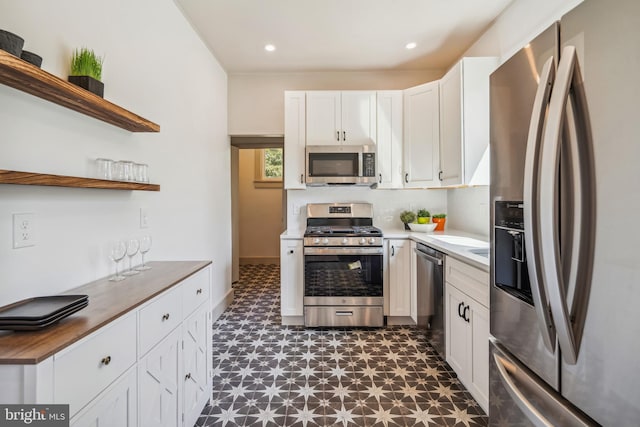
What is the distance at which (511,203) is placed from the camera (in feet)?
3.66

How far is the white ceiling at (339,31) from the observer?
95.0 inches

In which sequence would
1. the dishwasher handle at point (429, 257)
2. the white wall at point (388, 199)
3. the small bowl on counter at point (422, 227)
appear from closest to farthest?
the dishwasher handle at point (429, 257)
the small bowl on counter at point (422, 227)
the white wall at point (388, 199)

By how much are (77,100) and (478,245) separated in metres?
2.59

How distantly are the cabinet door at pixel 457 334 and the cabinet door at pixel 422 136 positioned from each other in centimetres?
130

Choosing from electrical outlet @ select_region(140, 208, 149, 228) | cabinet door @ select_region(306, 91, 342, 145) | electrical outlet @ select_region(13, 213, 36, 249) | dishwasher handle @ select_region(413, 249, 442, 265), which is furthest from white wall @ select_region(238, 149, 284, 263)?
electrical outlet @ select_region(13, 213, 36, 249)

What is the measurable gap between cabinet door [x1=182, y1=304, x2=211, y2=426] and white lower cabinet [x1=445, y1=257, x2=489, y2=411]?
1614 mm

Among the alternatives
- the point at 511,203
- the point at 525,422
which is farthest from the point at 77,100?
the point at 525,422

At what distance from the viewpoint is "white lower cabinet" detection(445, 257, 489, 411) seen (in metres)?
1.67

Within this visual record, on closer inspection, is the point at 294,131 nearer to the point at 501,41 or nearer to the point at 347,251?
the point at 347,251

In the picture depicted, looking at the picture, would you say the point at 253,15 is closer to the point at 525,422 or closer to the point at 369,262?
the point at 369,262

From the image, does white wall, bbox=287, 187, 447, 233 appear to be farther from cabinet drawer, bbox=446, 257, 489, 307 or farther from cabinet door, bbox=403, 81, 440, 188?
cabinet drawer, bbox=446, 257, 489, 307

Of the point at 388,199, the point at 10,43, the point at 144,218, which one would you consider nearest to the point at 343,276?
the point at 388,199

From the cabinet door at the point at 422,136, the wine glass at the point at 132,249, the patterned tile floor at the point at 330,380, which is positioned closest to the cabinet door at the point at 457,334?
the patterned tile floor at the point at 330,380

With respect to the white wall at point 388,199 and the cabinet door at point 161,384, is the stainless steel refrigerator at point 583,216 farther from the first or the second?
the white wall at point 388,199
